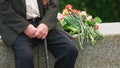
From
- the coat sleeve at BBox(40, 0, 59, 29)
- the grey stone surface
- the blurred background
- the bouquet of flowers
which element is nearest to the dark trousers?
the coat sleeve at BBox(40, 0, 59, 29)

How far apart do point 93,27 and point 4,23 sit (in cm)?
106

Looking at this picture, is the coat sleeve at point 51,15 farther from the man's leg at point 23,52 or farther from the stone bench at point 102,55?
the stone bench at point 102,55

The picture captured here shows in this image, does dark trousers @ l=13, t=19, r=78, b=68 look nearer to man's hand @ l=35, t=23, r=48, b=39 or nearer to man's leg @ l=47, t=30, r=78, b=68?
man's leg @ l=47, t=30, r=78, b=68

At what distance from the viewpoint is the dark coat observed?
218 inches

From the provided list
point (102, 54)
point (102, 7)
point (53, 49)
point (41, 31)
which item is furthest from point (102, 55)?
point (102, 7)

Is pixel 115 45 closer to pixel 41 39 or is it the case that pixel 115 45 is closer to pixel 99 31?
pixel 99 31

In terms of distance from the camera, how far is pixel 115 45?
6.20 meters

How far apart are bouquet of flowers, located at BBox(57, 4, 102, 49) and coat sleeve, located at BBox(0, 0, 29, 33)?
66cm

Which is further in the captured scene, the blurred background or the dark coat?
the blurred background

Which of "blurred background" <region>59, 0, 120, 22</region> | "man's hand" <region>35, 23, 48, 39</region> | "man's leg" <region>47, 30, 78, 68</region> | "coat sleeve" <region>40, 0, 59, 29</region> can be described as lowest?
"blurred background" <region>59, 0, 120, 22</region>

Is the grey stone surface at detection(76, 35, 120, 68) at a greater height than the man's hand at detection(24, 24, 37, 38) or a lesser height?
lesser

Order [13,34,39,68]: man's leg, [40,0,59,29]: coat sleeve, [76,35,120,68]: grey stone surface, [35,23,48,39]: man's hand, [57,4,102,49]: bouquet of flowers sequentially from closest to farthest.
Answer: [13,34,39,68]: man's leg, [35,23,48,39]: man's hand, [40,0,59,29]: coat sleeve, [57,4,102,49]: bouquet of flowers, [76,35,120,68]: grey stone surface

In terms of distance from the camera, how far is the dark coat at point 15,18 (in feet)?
18.1

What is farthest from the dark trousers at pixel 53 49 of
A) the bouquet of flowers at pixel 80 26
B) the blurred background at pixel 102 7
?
Answer: the blurred background at pixel 102 7
